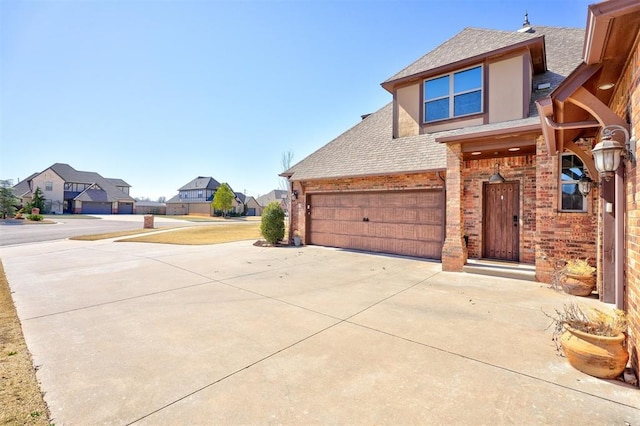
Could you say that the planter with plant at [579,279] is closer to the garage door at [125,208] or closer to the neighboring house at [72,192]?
the neighboring house at [72,192]

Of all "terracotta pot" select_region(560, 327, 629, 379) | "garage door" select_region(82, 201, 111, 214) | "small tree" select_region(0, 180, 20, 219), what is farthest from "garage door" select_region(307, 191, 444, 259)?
"garage door" select_region(82, 201, 111, 214)

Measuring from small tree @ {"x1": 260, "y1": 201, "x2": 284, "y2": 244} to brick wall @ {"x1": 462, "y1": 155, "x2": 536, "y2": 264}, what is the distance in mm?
7953

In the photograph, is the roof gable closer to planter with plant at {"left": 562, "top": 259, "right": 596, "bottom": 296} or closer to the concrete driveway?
planter with plant at {"left": 562, "top": 259, "right": 596, "bottom": 296}

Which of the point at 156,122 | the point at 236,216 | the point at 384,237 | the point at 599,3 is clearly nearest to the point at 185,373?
the point at 599,3

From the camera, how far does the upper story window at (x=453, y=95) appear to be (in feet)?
30.1

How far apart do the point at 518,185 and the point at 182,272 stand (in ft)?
32.7

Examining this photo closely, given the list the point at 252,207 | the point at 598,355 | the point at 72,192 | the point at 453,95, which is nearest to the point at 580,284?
the point at 598,355

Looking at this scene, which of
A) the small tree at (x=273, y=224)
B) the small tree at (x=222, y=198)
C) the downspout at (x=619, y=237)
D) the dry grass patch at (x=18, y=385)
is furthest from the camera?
the small tree at (x=222, y=198)

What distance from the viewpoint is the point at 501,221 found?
8.30 metres

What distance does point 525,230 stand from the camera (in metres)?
7.78

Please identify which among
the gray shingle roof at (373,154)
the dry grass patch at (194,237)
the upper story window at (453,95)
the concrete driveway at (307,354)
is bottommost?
the concrete driveway at (307,354)

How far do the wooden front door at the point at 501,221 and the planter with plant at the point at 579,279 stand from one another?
2323 mm

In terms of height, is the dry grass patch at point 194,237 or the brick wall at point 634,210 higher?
the brick wall at point 634,210

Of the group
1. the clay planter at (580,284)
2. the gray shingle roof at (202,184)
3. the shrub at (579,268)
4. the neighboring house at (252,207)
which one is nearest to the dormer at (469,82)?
the shrub at (579,268)
